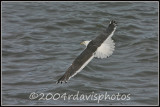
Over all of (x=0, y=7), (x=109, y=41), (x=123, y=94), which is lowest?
(x=123, y=94)

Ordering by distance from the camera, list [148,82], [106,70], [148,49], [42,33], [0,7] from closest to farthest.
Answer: [148,82] → [106,70] → [148,49] → [42,33] → [0,7]

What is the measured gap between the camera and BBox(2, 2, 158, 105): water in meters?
8.16

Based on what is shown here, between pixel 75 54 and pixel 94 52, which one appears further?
pixel 75 54

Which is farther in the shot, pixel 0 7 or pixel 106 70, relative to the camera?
pixel 0 7

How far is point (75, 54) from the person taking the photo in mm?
10320

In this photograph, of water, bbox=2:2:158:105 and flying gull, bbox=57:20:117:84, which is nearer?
flying gull, bbox=57:20:117:84

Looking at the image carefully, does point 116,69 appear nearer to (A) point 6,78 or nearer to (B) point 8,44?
(A) point 6,78

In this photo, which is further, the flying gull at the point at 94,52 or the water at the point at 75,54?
the water at the point at 75,54

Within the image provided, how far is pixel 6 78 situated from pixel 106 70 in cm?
204

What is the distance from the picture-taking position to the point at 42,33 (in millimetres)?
11828

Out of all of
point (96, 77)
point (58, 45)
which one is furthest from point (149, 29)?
point (96, 77)

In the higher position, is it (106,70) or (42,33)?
(42,33)

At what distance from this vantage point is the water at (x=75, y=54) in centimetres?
816

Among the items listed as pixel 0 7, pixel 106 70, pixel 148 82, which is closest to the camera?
pixel 148 82
